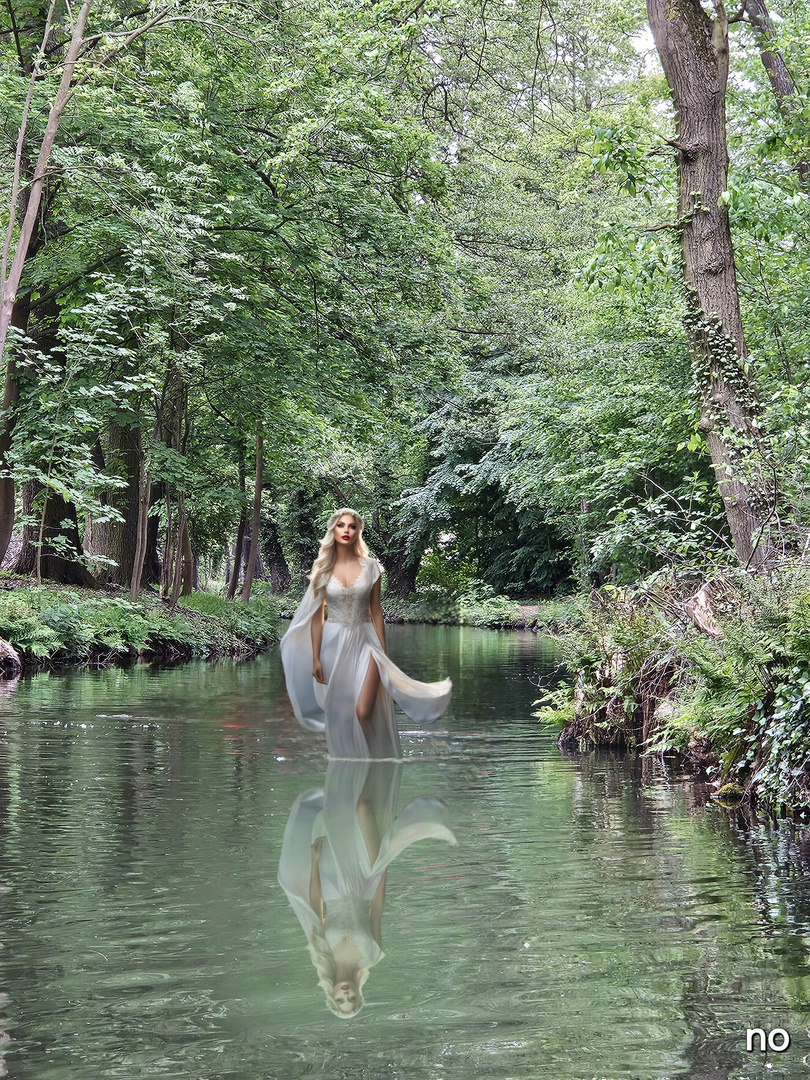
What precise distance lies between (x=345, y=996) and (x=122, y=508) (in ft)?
79.3

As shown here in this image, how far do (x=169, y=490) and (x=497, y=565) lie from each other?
27.4m

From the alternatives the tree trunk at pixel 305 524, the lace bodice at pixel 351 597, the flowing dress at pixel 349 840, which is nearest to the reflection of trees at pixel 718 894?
the flowing dress at pixel 349 840

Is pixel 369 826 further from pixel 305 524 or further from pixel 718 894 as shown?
pixel 305 524

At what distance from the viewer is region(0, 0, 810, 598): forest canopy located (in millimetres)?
11742

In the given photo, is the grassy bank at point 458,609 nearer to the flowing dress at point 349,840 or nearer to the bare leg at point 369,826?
the flowing dress at point 349,840

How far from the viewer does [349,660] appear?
1046 centimetres

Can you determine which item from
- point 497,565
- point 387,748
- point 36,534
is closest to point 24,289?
point 36,534

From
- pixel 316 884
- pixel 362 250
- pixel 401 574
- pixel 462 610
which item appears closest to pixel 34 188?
pixel 362 250

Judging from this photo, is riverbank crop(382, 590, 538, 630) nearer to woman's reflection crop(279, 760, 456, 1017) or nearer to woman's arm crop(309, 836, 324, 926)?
woman's reflection crop(279, 760, 456, 1017)

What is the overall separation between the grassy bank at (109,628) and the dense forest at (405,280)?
1081mm

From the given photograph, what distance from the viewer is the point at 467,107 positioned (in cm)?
1919

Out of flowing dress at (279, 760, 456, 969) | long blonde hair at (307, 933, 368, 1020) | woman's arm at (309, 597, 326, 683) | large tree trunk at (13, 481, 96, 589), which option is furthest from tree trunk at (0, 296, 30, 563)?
long blonde hair at (307, 933, 368, 1020)

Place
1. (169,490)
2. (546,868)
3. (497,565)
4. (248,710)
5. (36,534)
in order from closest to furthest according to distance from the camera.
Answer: (546,868) → (248,710) → (36,534) → (169,490) → (497,565)

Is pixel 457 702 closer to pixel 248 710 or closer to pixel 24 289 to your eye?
pixel 248 710
